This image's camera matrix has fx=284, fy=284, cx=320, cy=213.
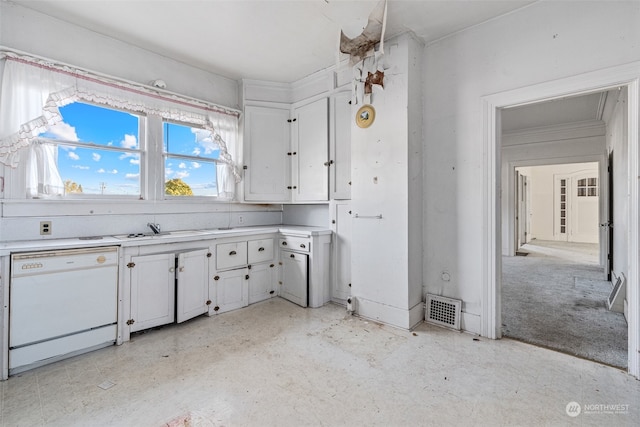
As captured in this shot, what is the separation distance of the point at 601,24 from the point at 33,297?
459 cm

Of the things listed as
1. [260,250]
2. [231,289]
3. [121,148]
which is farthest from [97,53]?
[231,289]

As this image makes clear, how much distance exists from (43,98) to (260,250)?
243 centimetres

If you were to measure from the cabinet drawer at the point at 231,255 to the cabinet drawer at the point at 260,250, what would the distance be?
8 centimetres

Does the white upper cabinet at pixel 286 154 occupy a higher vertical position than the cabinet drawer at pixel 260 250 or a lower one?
higher

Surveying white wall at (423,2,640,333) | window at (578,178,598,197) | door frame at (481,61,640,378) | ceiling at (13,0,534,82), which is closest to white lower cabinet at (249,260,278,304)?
white wall at (423,2,640,333)

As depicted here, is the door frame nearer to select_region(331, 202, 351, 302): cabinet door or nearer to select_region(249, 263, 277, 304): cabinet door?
select_region(331, 202, 351, 302): cabinet door

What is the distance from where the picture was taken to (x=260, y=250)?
351 cm

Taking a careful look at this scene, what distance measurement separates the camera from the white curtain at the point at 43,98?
2.28 m

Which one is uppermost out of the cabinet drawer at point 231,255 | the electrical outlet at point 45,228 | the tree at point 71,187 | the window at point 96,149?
the window at point 96,149

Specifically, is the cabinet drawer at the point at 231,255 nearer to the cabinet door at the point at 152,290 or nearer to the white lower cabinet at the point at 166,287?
the white lower cabinet at the point at 166,287

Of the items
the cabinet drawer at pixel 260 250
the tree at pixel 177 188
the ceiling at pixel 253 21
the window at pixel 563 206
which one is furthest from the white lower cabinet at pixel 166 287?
the window at pixel 563 206

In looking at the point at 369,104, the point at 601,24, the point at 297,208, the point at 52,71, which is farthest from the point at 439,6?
the point at 52,71

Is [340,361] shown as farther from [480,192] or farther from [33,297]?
[33,297]

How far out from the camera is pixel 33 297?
6.75 feet
